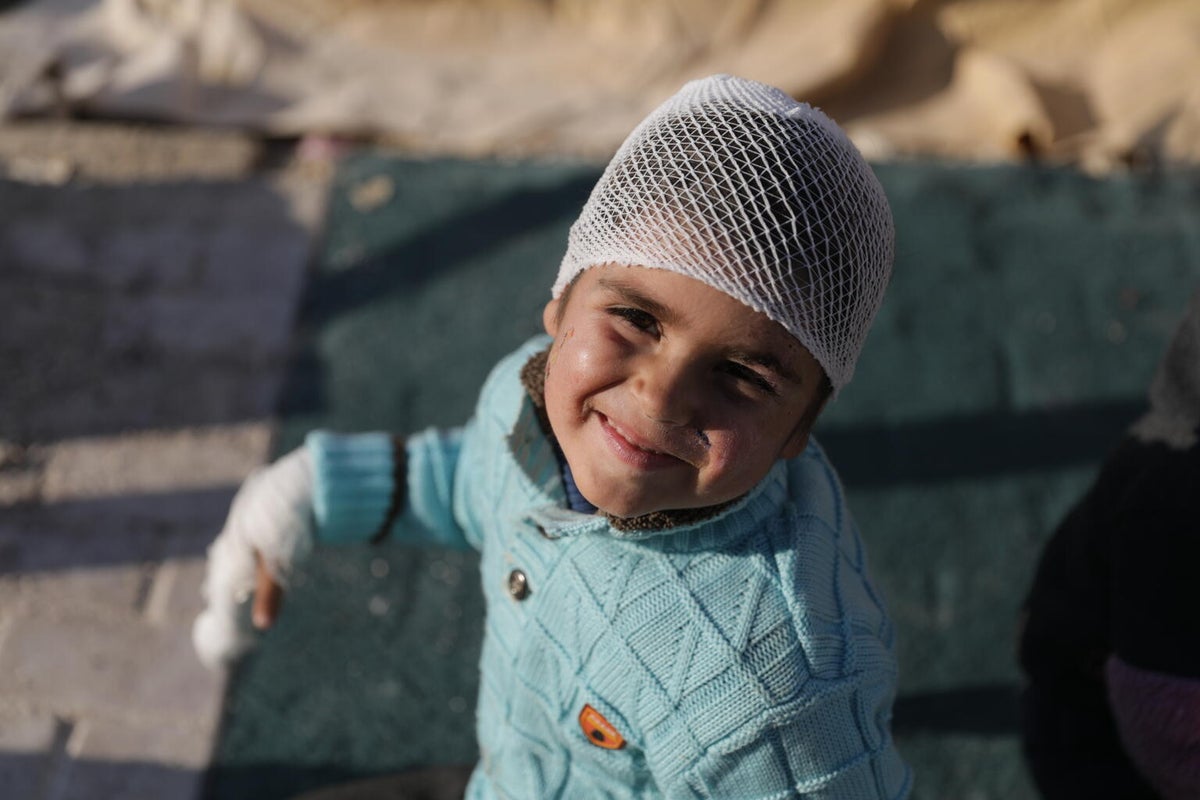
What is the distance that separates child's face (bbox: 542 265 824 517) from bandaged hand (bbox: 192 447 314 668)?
68 cm

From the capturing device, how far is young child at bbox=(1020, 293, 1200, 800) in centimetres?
168

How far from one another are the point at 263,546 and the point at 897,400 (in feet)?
6.67

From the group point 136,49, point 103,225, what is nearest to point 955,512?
point 103,225

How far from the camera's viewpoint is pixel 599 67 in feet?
14.1

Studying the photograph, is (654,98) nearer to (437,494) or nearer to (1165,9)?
(1165,9)

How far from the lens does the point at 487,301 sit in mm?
3555

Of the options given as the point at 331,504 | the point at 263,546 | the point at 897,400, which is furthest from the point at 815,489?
the point at 897,400

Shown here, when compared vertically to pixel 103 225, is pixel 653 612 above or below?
above

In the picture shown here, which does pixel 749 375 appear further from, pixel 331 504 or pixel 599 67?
pixel 599 67

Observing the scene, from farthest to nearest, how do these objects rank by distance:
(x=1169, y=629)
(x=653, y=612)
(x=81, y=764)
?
(x=81, y=764), (x=1169, y=629), (x=653, y=612)

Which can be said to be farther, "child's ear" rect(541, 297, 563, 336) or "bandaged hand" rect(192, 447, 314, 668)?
"bandaged hand" rect(192, 447, 314, 668)

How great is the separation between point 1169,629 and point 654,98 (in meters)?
2.99

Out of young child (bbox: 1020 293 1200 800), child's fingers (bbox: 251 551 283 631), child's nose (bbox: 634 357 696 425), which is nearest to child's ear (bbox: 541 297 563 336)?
child's nose (bbox: 634 357 696 425)

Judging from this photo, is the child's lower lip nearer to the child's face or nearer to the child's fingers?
the child's face
